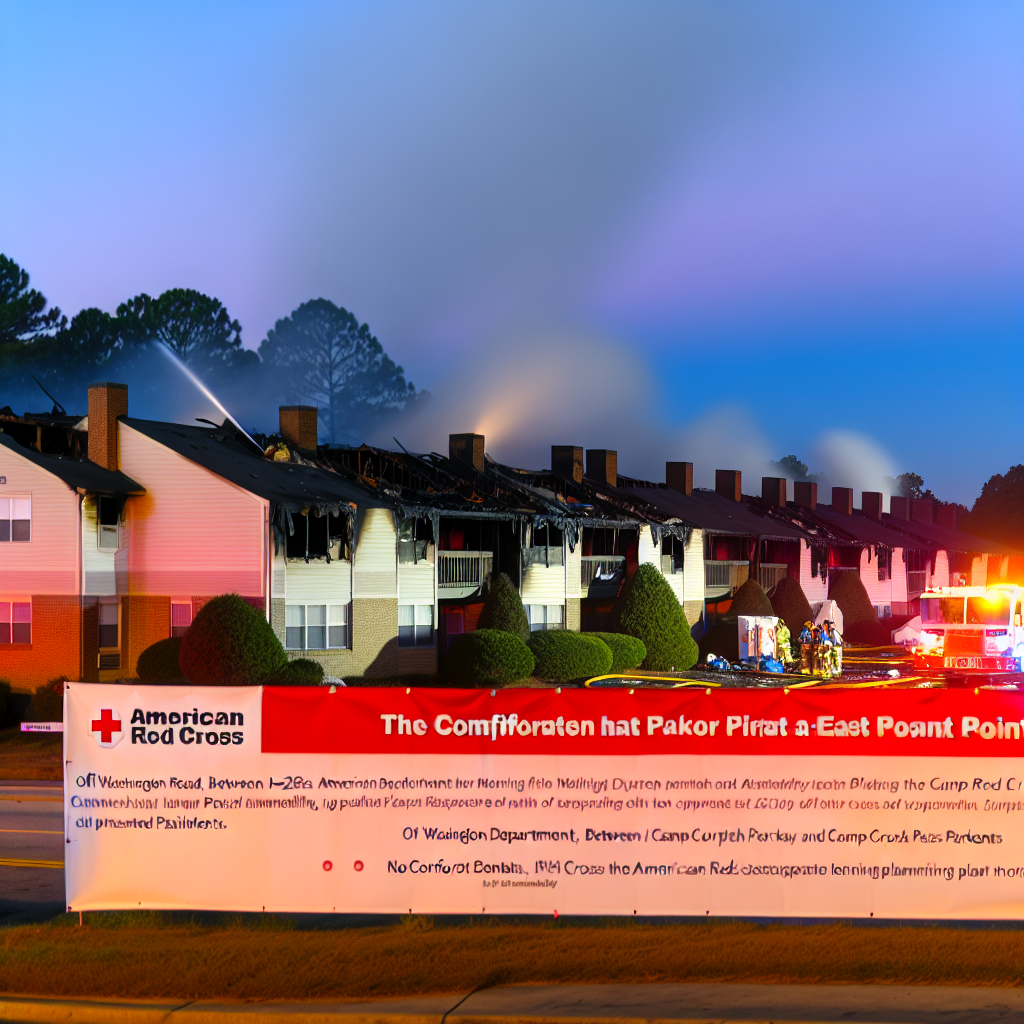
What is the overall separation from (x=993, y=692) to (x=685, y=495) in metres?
63.0

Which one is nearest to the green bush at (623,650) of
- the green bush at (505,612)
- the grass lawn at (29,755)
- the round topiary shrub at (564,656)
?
the round topiary shrub at (564,656)

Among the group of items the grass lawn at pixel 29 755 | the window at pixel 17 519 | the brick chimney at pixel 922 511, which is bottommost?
the grass lawn at pixel 29 755

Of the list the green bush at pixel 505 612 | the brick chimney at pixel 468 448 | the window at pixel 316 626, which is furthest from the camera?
the brick chimney at pixel 468 448

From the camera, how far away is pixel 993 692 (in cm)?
1008

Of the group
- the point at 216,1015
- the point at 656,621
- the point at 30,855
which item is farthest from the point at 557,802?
the point at 656,621

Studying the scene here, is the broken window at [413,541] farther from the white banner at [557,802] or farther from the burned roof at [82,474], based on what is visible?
the white banner at [557,802]

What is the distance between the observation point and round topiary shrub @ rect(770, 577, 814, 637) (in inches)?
2564

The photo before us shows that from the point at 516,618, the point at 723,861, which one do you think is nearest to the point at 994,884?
the point at 723,861

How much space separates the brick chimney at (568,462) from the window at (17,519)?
2856cm

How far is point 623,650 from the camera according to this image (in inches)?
1922

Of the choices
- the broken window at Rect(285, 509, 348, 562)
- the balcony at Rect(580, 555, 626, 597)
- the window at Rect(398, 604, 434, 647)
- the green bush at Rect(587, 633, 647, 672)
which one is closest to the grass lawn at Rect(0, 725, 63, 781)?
the broken window at Rect(285, 509, 348, 562)

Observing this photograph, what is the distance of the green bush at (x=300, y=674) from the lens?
3447cm

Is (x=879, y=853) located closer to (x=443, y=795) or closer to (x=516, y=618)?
(x=443, y=795)

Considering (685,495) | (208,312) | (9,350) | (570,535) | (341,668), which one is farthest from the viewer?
(208,312)
